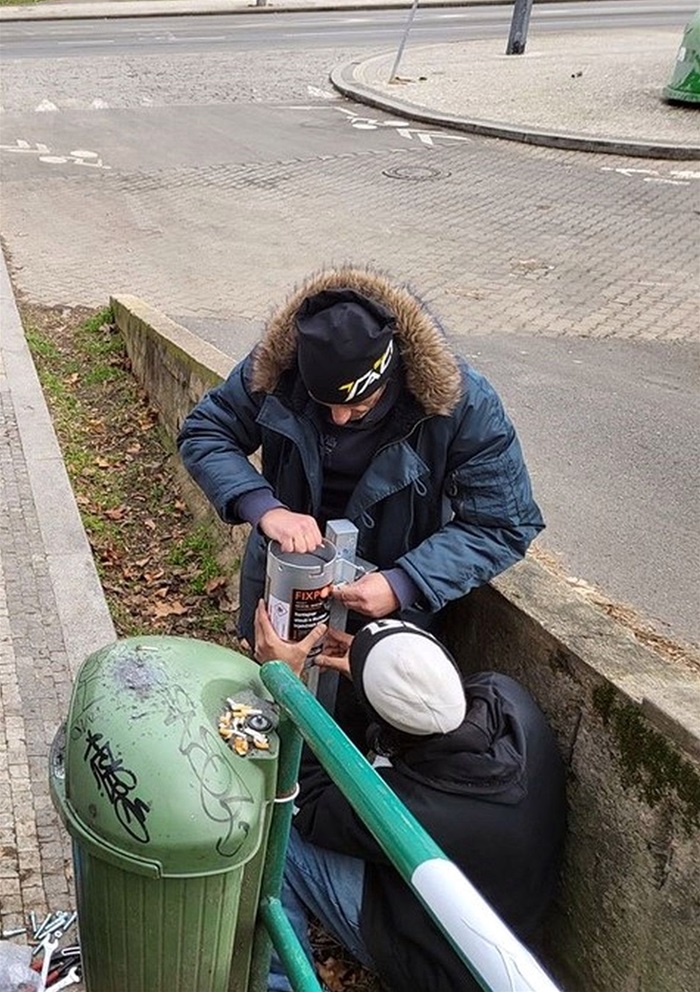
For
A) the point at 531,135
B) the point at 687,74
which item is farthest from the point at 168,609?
the point at 687,74

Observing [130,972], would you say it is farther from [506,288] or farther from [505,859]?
[506,288]

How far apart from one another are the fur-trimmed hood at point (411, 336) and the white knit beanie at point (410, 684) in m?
0.69

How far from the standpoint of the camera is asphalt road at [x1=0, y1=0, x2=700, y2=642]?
598 cm

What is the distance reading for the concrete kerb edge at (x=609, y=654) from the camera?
250 cm

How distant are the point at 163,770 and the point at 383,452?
122 cm

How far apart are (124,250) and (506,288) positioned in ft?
12.7

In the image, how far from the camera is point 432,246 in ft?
34.1

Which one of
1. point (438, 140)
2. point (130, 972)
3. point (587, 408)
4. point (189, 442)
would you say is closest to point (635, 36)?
point (438, 140)

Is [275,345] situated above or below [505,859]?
above

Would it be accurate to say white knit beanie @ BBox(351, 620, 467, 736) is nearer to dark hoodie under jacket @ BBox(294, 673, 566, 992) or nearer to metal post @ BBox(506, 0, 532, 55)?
dark hoodie under jacket @ BBox(294, 673, 566, 992)

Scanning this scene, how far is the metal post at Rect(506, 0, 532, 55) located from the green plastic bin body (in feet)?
16.0

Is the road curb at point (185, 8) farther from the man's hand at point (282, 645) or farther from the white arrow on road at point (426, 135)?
the man's hand at point (282, 645)

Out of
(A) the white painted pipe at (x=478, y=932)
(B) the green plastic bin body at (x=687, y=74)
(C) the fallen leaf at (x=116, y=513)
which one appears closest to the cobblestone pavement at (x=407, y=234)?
(B) the green plastic bin body at (x=687, y=74)

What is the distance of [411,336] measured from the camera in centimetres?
279
